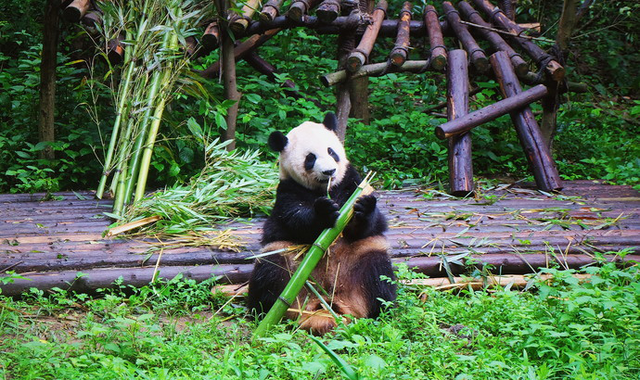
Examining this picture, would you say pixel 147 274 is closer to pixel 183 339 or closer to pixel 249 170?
pixel 183 339

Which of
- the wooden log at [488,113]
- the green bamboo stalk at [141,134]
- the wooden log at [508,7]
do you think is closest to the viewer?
the green bamboo stalk at [141,134]

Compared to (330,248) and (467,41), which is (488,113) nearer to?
(467,41)

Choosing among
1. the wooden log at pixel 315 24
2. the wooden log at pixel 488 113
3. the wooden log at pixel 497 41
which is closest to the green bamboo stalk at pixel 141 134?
the wooden log at pixel 315 24

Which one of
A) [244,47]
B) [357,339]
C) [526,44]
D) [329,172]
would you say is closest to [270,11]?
[244,47]

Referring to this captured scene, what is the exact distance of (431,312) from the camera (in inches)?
133

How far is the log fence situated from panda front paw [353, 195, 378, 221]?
285 cm

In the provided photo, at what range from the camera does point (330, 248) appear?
366 centimetres

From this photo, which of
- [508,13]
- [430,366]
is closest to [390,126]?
[508,13]

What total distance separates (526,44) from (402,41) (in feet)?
5.09

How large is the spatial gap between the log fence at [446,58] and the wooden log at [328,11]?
0.4 inches

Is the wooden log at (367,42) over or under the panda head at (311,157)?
over

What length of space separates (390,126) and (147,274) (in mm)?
5443

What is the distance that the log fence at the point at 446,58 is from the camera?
6375 millimetres

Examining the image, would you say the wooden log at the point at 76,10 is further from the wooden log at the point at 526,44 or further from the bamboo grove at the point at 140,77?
the wooden log at the point at 526,44
